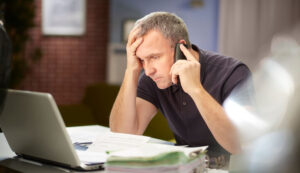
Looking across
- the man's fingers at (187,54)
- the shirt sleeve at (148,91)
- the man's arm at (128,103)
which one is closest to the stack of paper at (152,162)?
the man's fingers at (187,54)

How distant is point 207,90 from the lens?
1.90m

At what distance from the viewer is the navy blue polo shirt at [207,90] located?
1.86m

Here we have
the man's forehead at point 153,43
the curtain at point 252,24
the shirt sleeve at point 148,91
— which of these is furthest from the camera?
the curtain at point 252,24

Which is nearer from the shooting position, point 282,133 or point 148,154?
point 282,133

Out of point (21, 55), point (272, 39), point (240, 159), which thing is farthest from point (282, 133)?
point (21, 55)

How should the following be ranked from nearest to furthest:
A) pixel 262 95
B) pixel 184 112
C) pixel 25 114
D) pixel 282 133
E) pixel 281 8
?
pixel 282 133 < pixel 262 95 < pixel 25 114 < pixel 184 112 < pixel 281 8

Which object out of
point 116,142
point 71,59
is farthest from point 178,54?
point 71,59

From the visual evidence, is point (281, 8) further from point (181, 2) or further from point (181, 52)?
point (181, 52)

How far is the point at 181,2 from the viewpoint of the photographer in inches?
205

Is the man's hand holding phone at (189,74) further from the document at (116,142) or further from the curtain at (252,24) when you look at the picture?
the curtain at (252,24)

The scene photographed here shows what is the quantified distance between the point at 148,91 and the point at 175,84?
0.63 ft

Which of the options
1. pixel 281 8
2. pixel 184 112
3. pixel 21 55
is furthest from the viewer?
pixel 21 55

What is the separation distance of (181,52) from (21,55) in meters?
4.32

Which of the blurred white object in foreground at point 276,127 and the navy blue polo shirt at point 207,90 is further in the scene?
the navy blue polo shirt at point 207,90
